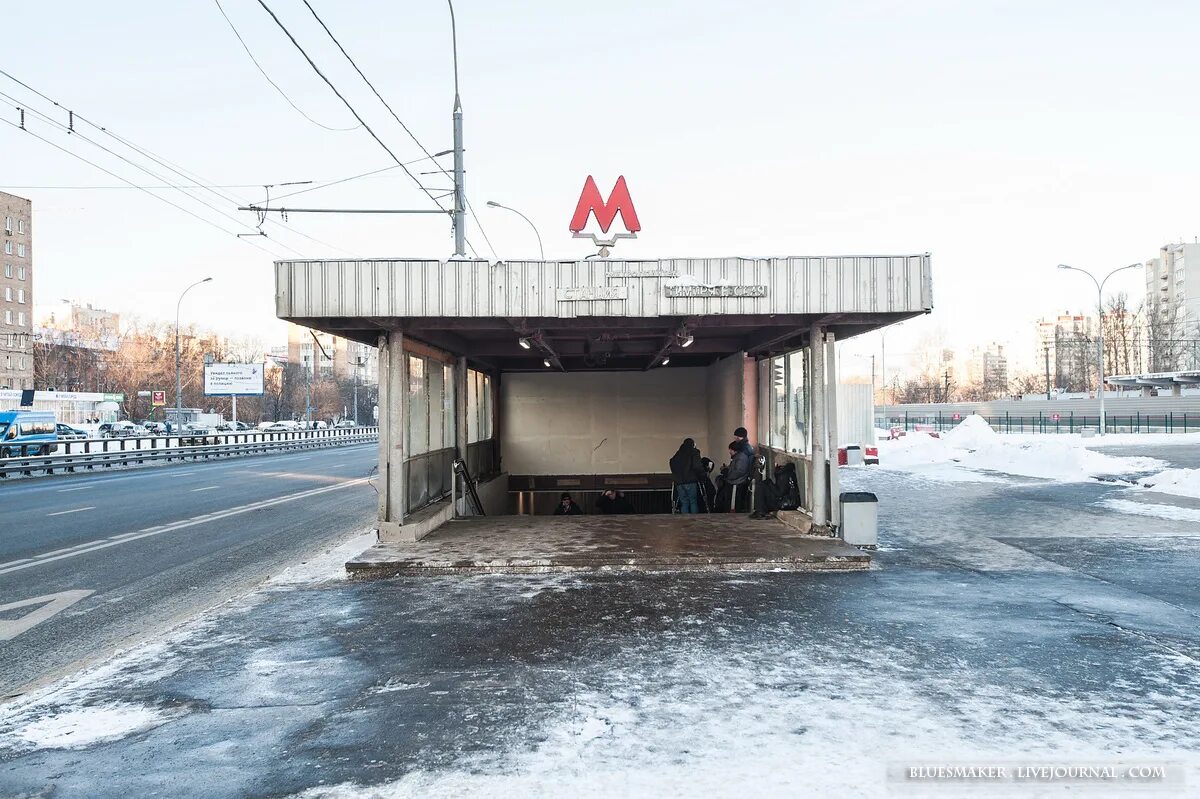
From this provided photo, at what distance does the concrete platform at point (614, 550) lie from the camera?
375 inches

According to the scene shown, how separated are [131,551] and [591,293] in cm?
805

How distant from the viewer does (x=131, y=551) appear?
39.5ft

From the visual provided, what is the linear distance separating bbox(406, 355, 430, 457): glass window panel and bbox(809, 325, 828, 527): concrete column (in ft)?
19.1

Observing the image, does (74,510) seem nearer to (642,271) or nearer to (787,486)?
(642,271)

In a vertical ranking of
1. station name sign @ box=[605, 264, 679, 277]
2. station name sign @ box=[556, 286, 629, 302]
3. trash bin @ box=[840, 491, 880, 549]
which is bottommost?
trash bin @ box=[840, 491, 880, 549]

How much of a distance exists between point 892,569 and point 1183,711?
4.89 m

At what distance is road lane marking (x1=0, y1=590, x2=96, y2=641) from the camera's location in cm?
752

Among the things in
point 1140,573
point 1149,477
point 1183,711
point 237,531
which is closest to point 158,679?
point 1183,711

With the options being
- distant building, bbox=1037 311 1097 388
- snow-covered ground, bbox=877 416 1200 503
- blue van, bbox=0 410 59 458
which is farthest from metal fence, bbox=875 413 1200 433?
blue van, bbox=0 410 59 458

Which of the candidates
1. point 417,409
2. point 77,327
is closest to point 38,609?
point 417,409

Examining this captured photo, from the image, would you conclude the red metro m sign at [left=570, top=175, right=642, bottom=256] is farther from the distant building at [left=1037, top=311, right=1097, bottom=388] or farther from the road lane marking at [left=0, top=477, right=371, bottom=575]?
the distant building at [left=1037, top=311, right=1097, bottom=388]

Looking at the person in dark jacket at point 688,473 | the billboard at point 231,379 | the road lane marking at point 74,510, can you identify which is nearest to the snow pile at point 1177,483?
the person in dark jacket at point 688,473

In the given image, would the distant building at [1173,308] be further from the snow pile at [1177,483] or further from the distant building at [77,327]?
the distant building at [77,327]

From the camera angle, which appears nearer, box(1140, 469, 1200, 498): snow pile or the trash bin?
the trash bin
